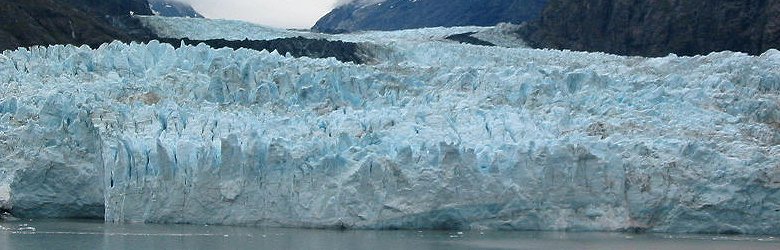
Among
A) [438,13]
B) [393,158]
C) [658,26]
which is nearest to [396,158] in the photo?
[393,158]

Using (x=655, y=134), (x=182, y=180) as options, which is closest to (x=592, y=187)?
(x=655, y=134)

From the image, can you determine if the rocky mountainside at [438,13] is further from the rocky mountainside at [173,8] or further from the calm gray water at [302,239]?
the calm gray water at [302,239]

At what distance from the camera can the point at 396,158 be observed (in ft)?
52.4

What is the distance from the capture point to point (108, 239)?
13.7m

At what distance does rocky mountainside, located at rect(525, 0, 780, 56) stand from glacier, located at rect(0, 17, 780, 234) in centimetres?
2093

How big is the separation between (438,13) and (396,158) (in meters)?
46.0

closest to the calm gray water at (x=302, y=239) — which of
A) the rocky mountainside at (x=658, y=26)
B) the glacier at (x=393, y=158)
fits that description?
the glacier at (x=393, y=158)

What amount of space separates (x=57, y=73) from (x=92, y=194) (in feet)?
10.0

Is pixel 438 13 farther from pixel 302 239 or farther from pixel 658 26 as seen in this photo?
pixel 302 239

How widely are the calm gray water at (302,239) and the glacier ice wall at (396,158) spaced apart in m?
0.39

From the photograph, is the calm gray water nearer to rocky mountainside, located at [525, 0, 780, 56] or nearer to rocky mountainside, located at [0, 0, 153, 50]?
rocky mountainside, located at [0, 0, 153, 50]

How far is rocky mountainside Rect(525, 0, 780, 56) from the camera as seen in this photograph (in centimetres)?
3781

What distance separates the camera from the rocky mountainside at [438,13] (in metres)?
59.8

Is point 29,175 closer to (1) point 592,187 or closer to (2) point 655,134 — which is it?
(1) point 592,187
